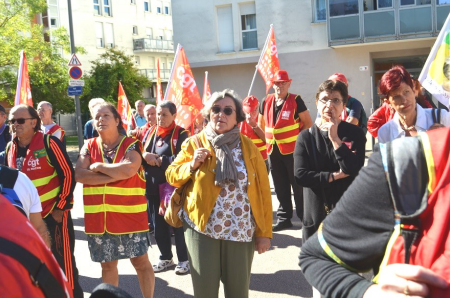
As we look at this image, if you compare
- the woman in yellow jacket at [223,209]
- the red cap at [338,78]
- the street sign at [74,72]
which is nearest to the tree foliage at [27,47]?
the street sign at [74,72]

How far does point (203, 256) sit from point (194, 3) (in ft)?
79.1

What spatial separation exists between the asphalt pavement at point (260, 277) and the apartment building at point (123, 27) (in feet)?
116

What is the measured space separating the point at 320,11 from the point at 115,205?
21410mm

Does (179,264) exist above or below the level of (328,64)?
below

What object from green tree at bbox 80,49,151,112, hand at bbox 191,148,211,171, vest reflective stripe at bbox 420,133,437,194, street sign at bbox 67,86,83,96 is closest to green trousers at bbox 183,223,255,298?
hand at bbox 191,148,211,171

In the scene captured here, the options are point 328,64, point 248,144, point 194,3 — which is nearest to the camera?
point 248,144

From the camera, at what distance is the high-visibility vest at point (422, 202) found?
44.9 inches

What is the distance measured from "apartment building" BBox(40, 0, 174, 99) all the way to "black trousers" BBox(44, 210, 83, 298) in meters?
36.6

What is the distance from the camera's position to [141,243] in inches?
164

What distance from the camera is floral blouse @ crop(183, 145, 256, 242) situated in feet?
11.1

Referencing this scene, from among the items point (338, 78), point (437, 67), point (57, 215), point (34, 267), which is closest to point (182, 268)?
point (57, 215)

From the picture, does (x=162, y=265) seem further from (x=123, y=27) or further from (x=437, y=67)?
(x=123, y=27)

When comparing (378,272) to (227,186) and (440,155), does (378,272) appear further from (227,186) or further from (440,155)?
(227,186)

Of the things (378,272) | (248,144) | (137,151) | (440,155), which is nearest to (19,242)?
(378,272)
